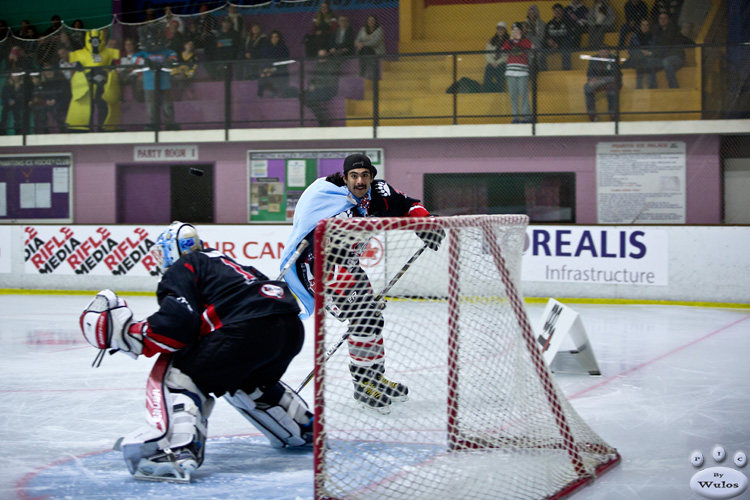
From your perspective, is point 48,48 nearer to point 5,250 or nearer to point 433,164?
point 5,250

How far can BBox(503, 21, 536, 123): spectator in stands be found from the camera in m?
9.70

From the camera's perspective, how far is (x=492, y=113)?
998cm

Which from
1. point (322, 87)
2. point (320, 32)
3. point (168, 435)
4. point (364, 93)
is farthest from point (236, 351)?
point (320, 32)

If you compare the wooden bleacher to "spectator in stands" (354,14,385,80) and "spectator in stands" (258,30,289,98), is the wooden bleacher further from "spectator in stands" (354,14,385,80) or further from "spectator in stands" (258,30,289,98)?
"spectator in stands" (258,30,289,98)

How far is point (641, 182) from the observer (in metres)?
10.0

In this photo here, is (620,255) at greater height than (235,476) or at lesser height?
greater

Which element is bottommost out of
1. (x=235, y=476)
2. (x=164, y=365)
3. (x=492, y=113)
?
(x=235, y=476)

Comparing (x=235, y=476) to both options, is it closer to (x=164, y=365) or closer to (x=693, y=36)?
(x=164, y=365)

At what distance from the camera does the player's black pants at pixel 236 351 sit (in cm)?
278

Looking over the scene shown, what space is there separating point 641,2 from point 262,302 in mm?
8096

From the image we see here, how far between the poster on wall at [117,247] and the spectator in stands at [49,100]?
5.72ft

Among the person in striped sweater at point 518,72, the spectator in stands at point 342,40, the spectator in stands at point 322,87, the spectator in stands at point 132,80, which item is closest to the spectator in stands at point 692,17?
the person in striped sweater at point 518,72

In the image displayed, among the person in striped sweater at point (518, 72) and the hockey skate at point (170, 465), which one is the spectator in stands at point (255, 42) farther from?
the hockey skate at point (170, 465)

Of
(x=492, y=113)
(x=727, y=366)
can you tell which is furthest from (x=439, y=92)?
(x=727, y=366)
